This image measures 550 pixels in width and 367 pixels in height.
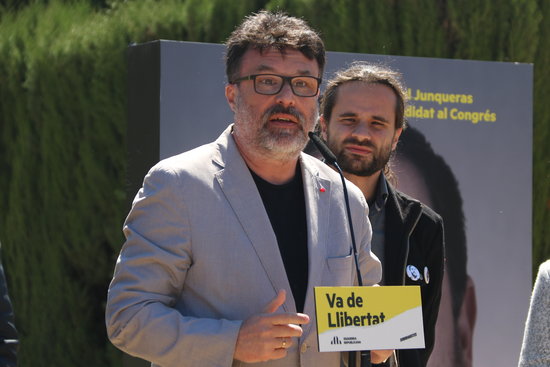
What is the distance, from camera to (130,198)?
4.70m

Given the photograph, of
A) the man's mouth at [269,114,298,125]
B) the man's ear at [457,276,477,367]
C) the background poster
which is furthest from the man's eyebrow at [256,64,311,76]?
the man's ear at [457,276,477,367]

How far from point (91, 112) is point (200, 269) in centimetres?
401

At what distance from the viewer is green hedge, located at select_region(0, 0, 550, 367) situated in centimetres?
630

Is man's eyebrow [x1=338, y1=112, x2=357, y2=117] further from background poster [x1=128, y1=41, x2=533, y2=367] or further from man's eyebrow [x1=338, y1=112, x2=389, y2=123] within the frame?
background poster [x1=128, y1=41, x2=533, y2=367]

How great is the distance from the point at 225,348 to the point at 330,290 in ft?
1.10

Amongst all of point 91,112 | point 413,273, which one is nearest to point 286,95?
point 413,273

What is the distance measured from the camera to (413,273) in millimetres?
3947

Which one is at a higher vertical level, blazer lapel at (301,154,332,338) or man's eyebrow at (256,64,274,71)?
man's eyebrow at (256,64,274,71)

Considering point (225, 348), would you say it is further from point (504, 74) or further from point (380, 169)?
point (504, 74)

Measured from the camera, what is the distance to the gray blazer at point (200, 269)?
262 cm

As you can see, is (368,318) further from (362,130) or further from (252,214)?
(362,130)

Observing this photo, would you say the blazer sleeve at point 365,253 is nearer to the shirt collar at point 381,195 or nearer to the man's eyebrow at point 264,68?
the man's eyebrow at point 264,68

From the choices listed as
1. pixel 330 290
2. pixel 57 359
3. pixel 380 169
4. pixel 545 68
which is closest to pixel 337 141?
pixel 380 169

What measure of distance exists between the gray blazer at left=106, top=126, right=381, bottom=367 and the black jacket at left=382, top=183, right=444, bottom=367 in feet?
3.25
